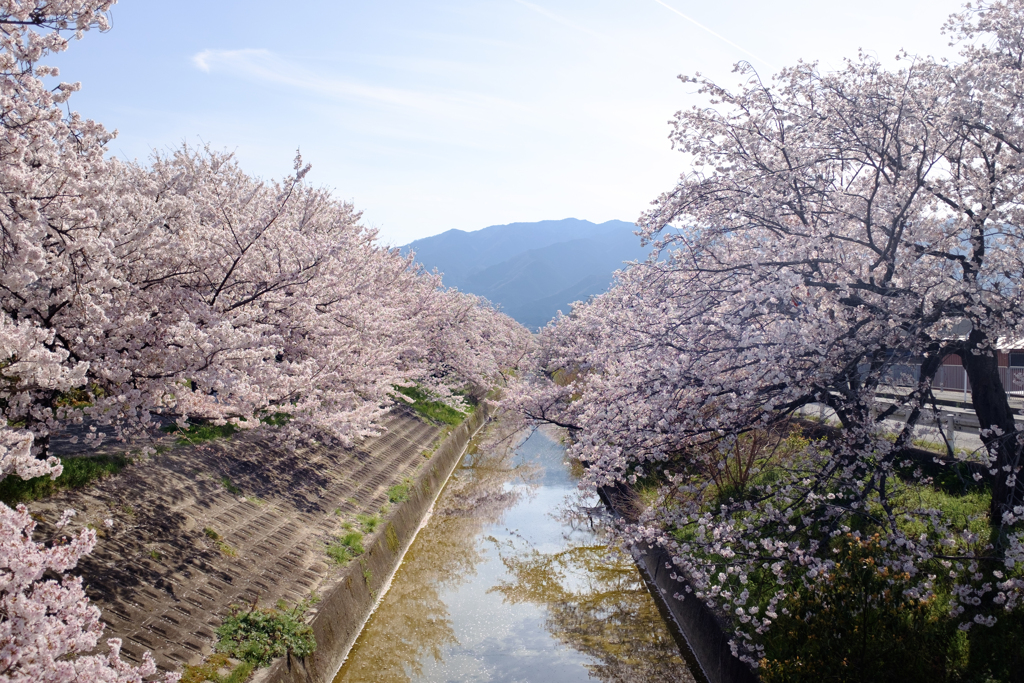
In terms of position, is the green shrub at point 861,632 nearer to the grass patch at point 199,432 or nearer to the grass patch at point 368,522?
the grass patch at point 368,522

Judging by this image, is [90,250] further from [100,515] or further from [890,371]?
[890,371]

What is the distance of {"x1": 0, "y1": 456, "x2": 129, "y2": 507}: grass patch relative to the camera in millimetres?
7145

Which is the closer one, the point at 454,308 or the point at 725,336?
the point at 725,336

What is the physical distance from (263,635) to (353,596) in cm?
271

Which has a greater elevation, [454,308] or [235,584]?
[454,308]

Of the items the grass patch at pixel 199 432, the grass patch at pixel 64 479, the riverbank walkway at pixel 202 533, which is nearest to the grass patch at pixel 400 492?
the riverbank walkway at pixel 202 533

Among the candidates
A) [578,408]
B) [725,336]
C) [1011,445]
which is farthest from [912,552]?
[578,408]

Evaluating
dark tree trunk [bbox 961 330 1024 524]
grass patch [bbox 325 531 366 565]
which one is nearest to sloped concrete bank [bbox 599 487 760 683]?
dark tree trunk [bbox 961 330 1024 524]

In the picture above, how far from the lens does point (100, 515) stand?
7773 millimetres

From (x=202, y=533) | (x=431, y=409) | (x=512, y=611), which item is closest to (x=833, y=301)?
(x=512, y=611)

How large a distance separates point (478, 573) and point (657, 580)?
3.53m

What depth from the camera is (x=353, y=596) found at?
10.1 meters

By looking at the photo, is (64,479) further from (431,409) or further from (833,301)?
(431,409)

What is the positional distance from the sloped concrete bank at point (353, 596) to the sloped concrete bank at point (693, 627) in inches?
163
